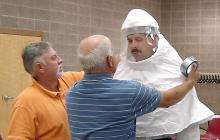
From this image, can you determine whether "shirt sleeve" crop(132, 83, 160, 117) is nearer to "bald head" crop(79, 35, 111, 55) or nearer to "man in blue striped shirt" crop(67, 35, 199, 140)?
"man in blue striped shirt" crop(67, 35, 199, 140)

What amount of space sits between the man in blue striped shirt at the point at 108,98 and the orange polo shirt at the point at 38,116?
0.26m

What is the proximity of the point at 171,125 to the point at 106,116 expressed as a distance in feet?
1.44

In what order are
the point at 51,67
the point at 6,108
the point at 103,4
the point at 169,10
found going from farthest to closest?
the point at 169,10, the point at 103,4, the point at 6,108, the point at 51,67

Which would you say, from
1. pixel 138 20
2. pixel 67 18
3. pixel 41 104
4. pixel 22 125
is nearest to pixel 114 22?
pixel 67 18

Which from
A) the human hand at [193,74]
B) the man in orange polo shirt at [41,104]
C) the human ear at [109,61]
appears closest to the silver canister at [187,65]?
the human hand at [193,74]

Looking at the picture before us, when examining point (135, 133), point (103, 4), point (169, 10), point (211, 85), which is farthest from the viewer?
point (169, 10)

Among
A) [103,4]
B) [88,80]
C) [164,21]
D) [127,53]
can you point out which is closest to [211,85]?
[164,21]

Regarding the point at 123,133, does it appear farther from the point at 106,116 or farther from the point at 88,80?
the point at 88,80

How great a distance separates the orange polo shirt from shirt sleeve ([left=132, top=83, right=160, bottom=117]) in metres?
0.50

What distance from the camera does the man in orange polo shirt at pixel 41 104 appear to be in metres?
1.98

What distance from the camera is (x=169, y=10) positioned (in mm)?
6941

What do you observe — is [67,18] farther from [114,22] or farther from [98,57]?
[98,57]

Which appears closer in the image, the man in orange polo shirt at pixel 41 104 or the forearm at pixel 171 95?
the forearm at pixel 171 95

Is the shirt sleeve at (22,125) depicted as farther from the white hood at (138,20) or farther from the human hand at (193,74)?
the human hand at (193,74)
